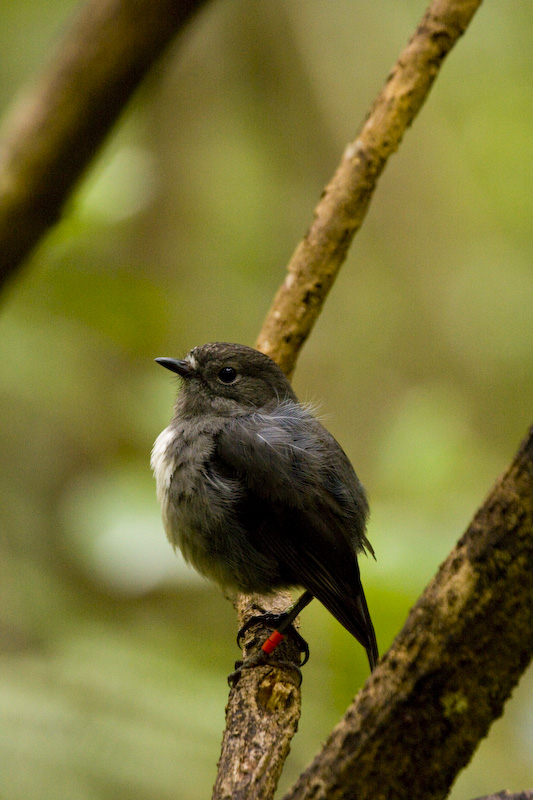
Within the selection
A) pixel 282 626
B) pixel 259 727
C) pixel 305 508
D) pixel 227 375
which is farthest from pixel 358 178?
pixel 259 727

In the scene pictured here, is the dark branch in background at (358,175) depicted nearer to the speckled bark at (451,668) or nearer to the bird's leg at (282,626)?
the bird's leg at (282,626)

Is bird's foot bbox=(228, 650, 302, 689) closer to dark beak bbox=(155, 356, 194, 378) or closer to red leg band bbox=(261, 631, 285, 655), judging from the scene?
red leg band bbox=(261, 631, 285, 655)

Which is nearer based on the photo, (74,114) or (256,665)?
(74,114)

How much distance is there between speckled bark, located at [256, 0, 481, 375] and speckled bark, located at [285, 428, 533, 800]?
2.49m

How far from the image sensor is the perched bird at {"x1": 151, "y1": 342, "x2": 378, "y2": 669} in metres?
3.01

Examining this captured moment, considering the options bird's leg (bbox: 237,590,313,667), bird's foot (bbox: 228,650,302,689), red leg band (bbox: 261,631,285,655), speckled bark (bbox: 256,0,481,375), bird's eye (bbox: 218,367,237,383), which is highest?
speckled bark (bbox: 256,0,481,375)

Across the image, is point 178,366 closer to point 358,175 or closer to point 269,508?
point 269,508

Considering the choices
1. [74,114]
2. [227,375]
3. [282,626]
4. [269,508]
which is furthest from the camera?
[227,375]

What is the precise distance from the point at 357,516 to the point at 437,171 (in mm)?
3919

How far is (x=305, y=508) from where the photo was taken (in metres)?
3.07

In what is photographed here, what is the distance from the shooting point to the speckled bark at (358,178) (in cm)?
373

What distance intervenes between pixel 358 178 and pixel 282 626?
2047 millimetres

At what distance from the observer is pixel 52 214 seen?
73.3 inches

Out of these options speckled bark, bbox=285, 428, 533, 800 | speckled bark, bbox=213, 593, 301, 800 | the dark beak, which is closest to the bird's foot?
speckled bark, bbox=213, 593, 301, 800
